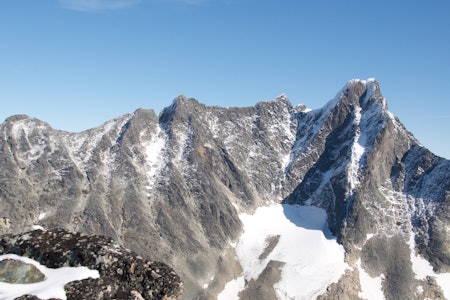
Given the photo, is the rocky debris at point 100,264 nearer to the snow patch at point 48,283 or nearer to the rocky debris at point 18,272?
the snow patch at point 48,283

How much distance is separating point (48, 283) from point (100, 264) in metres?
2.51

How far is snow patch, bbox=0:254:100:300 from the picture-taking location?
21297mm

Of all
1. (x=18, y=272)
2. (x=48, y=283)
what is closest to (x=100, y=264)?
(x=48, y=283)

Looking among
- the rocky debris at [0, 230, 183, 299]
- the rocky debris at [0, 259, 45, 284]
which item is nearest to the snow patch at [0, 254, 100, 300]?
the rocky debris at [0, 259, 45, 284]

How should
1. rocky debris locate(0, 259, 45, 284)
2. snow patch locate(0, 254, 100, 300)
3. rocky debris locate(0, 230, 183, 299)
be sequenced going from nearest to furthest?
snow patch locate(0, 254, 100, 300) → rocky debris locate(0, 230, 183, 299) → rocky debris locate(0, 259, 45, 284)

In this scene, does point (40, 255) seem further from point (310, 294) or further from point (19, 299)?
point (310, 294)

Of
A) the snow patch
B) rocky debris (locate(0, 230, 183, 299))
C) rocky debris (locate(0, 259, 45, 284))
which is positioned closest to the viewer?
the snow patch

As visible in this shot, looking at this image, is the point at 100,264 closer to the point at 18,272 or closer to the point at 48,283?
the point at 48,283

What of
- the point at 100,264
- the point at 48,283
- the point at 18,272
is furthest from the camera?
the point at 100,264

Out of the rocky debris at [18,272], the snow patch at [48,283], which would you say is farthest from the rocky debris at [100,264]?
the rocky debris at [18,272]

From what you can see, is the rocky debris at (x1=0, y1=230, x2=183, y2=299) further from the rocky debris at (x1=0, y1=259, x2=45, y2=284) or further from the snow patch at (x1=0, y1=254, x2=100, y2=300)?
the rocky debris at (x1=0, y1=259, x2=45, y2=284)

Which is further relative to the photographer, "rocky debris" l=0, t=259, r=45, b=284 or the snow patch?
"rocky debris" l=0, t=259, r=45, b=284

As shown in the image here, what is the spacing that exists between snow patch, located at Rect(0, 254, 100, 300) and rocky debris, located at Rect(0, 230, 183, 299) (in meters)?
0.35

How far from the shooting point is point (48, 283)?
22234 millimetres
